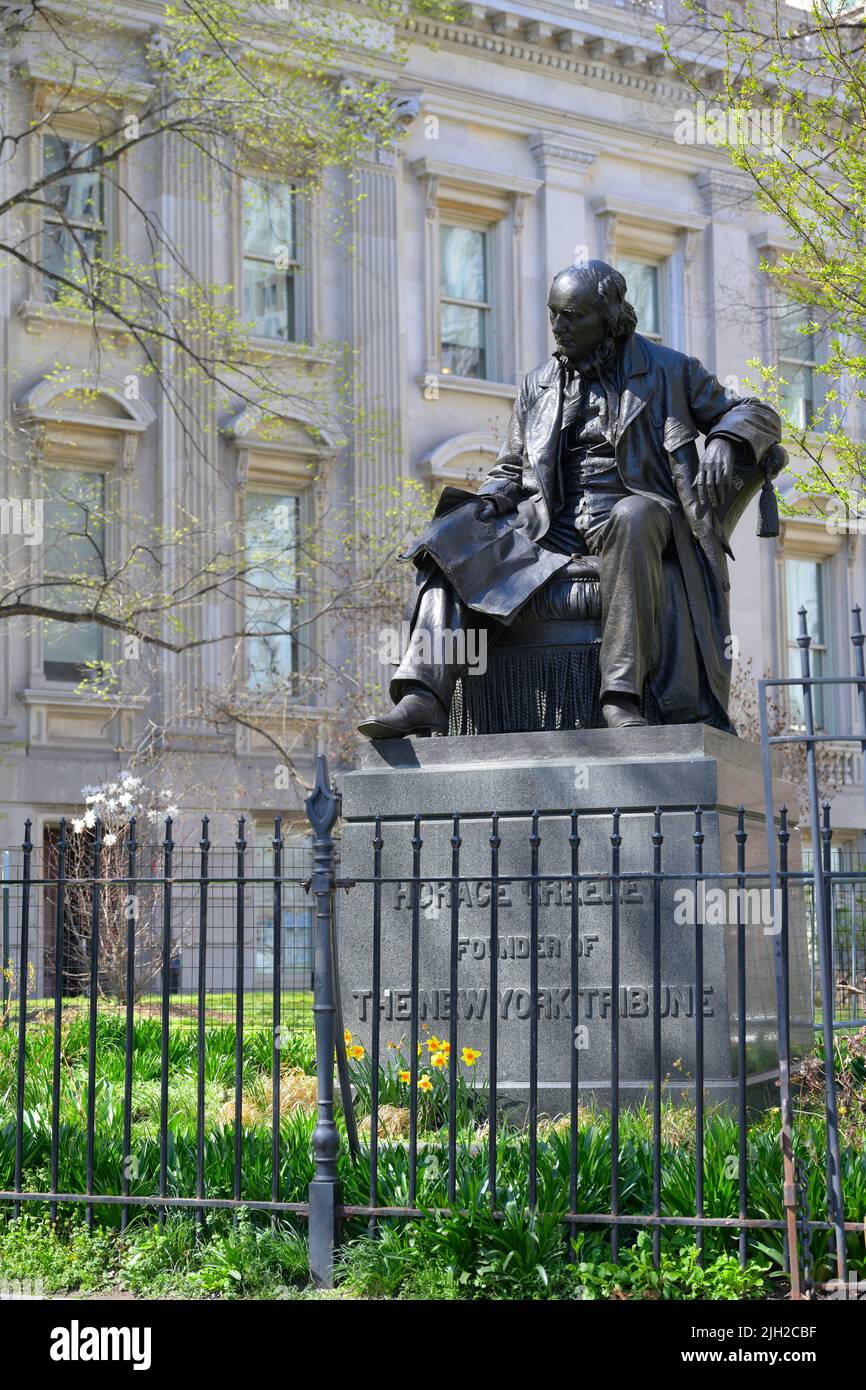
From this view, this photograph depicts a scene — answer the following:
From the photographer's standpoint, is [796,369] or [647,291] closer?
[647,291]

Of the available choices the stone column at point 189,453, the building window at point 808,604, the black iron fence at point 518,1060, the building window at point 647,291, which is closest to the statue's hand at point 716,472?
the black iron fence at point 518,1060

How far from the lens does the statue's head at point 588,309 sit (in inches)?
349

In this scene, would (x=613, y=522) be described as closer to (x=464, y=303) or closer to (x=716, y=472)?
(x=716, y=472)

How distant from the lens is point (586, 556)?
878cm

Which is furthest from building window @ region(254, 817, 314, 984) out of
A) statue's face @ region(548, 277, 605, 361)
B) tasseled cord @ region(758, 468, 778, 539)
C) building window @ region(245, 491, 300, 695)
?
tasseled cord @ region(758, 468, 778, 539)

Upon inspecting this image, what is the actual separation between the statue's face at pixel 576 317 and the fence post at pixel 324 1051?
3019 millimetres

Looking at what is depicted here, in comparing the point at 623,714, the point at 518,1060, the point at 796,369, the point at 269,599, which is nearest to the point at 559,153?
the point at 796,369

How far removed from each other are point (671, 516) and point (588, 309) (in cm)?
109

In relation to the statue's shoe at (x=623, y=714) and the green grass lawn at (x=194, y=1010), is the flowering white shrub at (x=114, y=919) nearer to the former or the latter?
the green grass lawn at (x=194, y=1010)

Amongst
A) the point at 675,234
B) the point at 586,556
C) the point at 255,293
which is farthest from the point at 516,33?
the point at 586,556

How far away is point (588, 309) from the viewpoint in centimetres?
889

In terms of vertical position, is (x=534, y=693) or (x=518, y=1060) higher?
(x=534, y=693)

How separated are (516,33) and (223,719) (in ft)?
39.5

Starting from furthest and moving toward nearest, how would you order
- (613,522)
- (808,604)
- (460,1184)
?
(808,604)
(613,522)
(460,1184)
